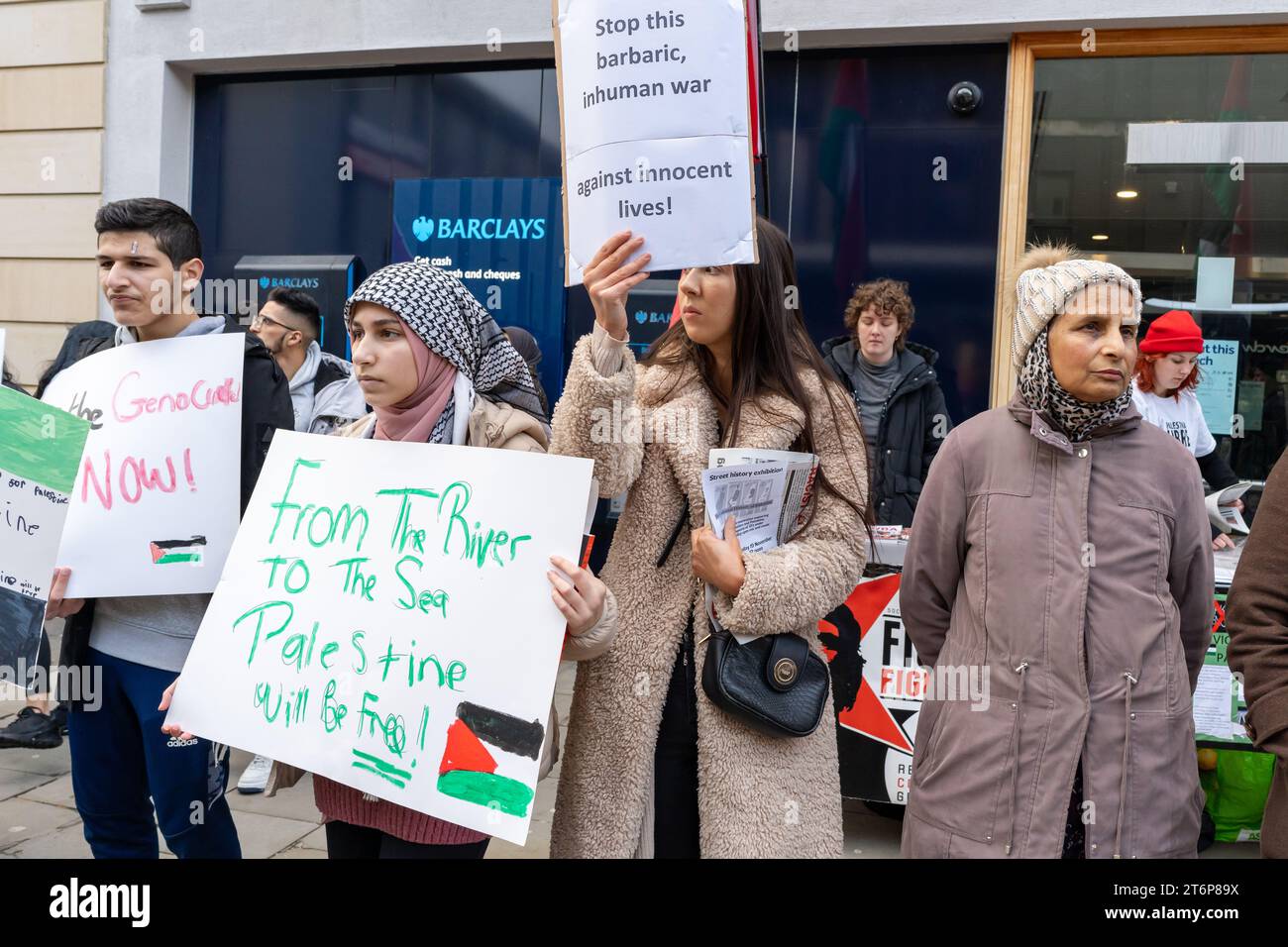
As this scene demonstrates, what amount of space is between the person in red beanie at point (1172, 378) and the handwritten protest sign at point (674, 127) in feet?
11.6

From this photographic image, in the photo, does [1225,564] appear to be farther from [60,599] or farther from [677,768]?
[60,599]

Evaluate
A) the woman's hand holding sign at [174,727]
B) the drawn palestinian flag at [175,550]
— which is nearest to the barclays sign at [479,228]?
the drawn palestinian flag at [175,550]

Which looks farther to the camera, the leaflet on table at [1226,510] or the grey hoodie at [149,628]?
the leaflet on table at [1226,510]

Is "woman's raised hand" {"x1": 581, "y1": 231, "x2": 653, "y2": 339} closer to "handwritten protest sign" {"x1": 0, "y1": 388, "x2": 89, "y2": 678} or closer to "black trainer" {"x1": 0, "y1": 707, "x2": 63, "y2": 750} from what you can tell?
"handwritten protest sign" {"x1": 0, "y1": 388, "x2": 89, "y2": 678}

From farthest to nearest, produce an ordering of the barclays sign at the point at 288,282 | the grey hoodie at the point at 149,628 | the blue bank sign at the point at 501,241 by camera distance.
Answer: the barclays sign at the point at 288,282 → the blue bank sign at the point at 501,241 → the grey hoodie at the point at 149,628

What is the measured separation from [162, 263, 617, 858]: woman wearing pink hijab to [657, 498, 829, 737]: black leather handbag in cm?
23

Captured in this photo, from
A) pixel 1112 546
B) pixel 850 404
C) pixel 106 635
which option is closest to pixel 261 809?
pixel 106 635

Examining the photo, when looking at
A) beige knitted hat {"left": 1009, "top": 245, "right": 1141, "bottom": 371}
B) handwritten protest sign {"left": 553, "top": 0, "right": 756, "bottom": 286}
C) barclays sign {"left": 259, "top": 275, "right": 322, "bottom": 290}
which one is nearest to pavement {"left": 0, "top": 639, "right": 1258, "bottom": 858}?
beige knitted hat {"left": 1009, "top": 245, "right": 1141, "bottom": 371}

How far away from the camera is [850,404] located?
2.38m

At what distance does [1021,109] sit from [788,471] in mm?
5753

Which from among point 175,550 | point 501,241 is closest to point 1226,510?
point 175,550

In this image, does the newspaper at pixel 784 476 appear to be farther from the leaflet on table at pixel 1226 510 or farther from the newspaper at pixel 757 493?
the leaflet on table at pixel 1226 510

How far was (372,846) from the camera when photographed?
2.20m

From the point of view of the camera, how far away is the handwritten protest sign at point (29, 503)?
7.66 ft
